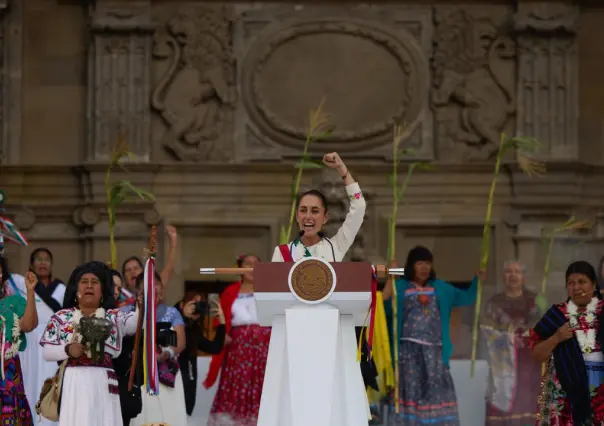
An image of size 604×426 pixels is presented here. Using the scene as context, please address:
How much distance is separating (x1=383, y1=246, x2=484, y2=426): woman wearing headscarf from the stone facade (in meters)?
3.48

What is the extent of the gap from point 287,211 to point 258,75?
141 cm

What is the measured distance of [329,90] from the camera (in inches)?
527

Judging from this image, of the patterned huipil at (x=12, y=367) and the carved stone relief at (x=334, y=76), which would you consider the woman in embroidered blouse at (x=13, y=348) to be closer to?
the patterned huipil at (x=12, y=367)

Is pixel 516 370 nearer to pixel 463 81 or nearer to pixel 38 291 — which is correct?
pixel 38 291

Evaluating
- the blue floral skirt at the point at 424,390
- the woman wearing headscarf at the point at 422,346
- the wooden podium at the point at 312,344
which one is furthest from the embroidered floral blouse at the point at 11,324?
the blue floral skirt at the point at 424,390

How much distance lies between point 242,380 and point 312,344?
11.3ft

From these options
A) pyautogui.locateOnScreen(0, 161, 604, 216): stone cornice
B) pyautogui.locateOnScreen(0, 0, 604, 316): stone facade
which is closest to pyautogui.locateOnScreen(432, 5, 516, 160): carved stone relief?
pyautogui.locateOnScreen(0, 0, 604, 316): stone facade

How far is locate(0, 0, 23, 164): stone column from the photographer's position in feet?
43.6

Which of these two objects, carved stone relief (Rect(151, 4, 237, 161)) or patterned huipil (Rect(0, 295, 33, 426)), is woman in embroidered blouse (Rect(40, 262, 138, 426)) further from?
carved stone relief (Rect(151, 4, 237, 161))

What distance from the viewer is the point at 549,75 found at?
13258mm

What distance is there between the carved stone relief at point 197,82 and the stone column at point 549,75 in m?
2.91

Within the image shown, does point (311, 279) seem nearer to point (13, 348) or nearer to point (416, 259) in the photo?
point (13, 348)

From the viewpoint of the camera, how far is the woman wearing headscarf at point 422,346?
30.4 feet

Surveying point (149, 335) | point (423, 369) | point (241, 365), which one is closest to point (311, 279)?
→ point (149, 335)
